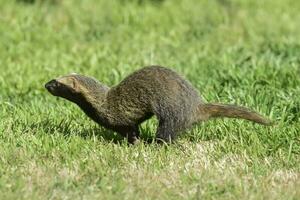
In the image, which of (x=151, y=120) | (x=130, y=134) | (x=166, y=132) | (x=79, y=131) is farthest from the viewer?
(x=151, y=120)

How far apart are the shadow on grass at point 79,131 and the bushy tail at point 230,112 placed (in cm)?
47

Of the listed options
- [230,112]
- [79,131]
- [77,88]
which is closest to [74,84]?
[77,88]

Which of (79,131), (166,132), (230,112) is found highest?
(230,112)

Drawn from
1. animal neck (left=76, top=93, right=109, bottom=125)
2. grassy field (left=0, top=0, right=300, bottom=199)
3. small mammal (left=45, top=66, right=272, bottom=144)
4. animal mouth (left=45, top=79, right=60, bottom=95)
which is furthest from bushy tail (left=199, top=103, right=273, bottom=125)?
animal mouth (left=45, top=79, right=60, bottom=95)

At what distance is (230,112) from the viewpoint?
603cm

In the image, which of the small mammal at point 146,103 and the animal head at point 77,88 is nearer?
the small mammal at point 146,103

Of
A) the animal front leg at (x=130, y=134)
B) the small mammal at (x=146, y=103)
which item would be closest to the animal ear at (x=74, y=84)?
the small mammal at (x=146, y=103)

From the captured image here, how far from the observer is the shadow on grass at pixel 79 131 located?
6258 mm

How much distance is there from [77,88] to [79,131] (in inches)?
14.4

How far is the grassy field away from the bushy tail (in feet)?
0.65

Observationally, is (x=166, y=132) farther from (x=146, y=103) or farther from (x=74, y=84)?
(x=74, y=84)

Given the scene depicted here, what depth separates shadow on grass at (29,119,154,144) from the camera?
6258 mm

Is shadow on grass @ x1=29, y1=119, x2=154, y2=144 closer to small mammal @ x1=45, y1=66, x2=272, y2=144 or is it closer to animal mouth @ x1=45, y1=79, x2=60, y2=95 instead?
small mammal @ x1=45, y1=66, x2=272, y2=144

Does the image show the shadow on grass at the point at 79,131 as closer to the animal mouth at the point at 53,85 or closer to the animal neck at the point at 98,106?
the animal neck at the point at 98,106
